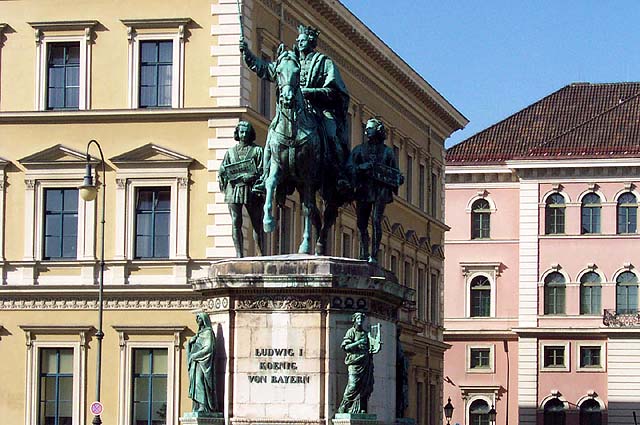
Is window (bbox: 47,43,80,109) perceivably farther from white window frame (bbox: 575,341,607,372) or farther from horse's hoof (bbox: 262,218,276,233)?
white window frame (bbox: 575,341,607,372)

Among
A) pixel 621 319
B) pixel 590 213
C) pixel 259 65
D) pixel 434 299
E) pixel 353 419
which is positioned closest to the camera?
pixel 353 419

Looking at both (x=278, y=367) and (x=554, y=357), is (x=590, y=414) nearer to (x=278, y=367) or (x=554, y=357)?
(x=554, y=357)

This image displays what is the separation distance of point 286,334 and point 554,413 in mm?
65478

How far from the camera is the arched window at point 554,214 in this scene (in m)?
93.0

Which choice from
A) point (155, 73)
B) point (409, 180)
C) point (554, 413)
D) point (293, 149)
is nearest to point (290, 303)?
point (293, 149)

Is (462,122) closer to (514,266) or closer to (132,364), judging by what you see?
(514,266)

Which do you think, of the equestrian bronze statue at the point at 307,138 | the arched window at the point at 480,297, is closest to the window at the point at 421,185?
the arched window at the point at 480,297

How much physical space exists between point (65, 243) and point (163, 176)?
11.3ft

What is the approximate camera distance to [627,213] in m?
92.2

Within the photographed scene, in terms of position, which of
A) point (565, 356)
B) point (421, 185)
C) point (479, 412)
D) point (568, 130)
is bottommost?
point (479, 412)

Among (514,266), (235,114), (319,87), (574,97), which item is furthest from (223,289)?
(574,97)

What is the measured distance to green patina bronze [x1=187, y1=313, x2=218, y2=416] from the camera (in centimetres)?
2738

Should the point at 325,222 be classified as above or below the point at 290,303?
above

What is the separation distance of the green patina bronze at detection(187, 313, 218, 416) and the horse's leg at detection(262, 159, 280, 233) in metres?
1.58
